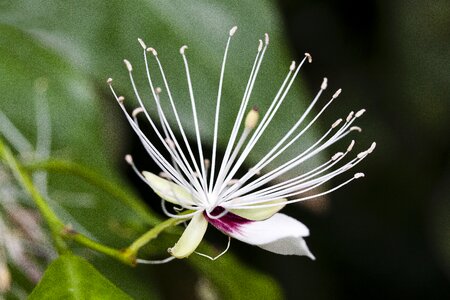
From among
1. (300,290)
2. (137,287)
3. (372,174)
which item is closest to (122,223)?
(137,287)

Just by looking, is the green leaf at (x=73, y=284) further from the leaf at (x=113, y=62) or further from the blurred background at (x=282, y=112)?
the leaf at (x=113, y=62)

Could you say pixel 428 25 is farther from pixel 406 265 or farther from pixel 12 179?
pixel 12 179

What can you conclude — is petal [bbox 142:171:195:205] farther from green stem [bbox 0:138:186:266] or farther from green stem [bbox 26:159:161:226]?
green stem [bbox 26:159:161:226]

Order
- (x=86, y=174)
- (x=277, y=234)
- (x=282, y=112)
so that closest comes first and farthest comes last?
(x=277, y=234)
(x=86, y=174)
(x=282, y=112)

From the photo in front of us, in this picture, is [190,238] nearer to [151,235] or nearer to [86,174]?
[151,235]

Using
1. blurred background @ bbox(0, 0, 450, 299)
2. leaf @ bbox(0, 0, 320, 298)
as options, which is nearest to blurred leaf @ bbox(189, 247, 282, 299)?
blurred background @ bbox(0, 0, 450, 299)

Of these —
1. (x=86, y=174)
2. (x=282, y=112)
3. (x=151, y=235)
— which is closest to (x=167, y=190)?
(x=151, y=235)

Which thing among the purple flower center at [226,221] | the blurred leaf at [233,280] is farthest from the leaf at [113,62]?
the purple flower center at [226,221]
